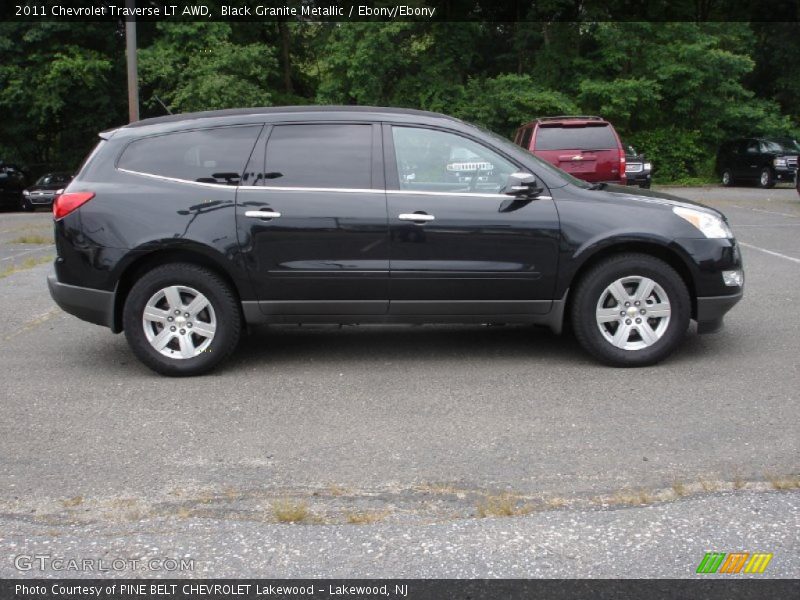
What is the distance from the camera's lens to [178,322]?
599cm

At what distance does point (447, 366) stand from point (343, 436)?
1.55 metres

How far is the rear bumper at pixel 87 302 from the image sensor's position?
5984 millimetres

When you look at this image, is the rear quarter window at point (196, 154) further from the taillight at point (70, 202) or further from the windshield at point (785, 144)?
the windshield at point (785, 144)

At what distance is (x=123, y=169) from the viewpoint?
6.07m

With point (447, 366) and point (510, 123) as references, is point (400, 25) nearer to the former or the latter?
point (510, 123)

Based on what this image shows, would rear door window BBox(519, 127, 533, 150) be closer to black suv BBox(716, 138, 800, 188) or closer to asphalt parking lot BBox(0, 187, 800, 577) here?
asphalt parking lot BBox(0, 187, 800, 577)

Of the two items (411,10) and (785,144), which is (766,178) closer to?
(785,144)

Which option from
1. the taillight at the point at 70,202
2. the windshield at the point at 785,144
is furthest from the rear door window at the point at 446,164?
the windshield at the point at 785,144

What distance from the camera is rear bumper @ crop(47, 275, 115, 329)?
598cm

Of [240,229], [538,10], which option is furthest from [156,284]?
[538,10]

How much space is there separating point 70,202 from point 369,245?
2023mm

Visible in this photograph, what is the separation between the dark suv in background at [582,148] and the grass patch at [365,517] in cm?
1117

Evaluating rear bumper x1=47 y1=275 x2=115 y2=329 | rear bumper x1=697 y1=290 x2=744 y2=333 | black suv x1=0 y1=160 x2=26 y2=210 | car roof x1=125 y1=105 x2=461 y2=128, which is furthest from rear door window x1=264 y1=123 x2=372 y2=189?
black suv x1=0 y1=160 x2=26 y2=210

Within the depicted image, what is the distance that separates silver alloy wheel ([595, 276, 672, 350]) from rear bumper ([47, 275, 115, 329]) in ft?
10.7
